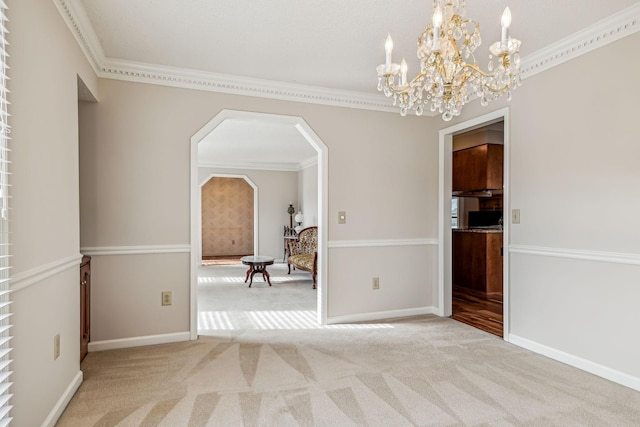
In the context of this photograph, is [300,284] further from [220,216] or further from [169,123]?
[220,216]

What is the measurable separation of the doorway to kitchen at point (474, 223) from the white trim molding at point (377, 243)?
0.68 ft

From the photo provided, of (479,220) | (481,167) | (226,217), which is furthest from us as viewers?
(226,217)

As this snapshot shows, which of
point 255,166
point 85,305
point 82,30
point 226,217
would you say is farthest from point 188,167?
point 226,217

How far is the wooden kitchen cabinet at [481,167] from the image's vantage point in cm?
554

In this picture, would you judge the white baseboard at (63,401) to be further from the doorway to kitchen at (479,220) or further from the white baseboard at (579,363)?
the doorway to kitchen at (479,220)

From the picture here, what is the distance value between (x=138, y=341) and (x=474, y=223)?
5.54 meters

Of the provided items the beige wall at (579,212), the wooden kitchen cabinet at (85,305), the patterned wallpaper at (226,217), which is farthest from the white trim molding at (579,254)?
the patterned wallpaper at (226,217)

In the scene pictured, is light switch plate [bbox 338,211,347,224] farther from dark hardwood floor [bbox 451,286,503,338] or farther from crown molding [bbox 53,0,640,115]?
dark hardwood floor [bbox 451,286,503,338]

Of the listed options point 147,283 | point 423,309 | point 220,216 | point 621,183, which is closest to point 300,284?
point 423,309

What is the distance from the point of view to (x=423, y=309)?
4227mm

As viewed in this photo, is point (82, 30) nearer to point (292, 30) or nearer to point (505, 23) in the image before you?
point (292, 30)

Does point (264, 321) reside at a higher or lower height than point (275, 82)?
lower

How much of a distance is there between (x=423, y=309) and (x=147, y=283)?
2.93 m

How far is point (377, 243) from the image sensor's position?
159 inches
